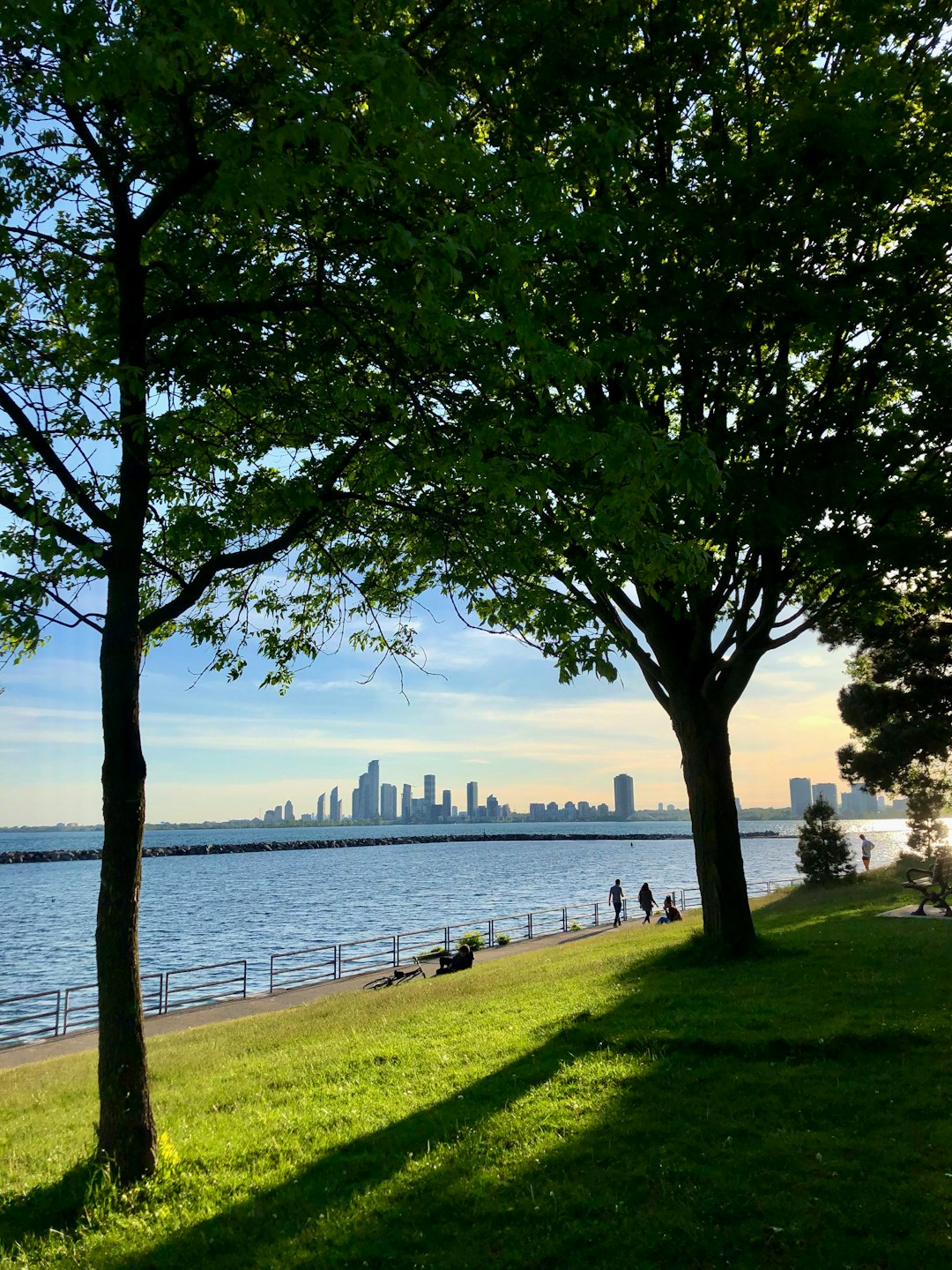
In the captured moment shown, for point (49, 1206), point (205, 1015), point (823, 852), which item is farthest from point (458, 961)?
point (823, 852)

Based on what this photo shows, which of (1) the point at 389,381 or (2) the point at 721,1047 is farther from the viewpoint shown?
(2) the point at 721,1047

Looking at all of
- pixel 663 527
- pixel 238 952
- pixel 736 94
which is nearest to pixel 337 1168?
pixel 663 527

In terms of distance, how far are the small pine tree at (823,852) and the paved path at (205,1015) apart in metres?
11.2

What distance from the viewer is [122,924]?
6.73m

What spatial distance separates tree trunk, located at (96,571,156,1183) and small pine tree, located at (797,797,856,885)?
1064 inches

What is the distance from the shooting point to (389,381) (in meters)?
7.66

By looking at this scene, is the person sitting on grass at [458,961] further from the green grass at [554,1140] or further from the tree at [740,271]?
the tree at [740,271]

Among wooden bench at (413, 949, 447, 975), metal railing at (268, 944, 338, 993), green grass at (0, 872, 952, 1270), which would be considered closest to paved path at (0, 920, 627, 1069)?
wooden bench at (413, 949, 447, 975)

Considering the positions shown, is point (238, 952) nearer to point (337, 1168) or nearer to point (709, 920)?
point (709, 920)

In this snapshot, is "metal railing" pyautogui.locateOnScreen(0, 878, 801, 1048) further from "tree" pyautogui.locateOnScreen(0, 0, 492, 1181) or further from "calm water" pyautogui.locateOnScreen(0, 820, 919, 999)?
"tree" pyautogui.locateOnScreen(0, 0, 492, 1181)

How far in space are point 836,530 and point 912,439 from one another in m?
1.52

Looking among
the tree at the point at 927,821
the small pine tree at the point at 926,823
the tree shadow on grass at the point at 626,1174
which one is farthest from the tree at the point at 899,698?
the tree shadow on grass at the point at 626,1174

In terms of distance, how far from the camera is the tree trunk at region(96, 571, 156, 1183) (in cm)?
659

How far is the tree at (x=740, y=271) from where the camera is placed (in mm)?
8312
